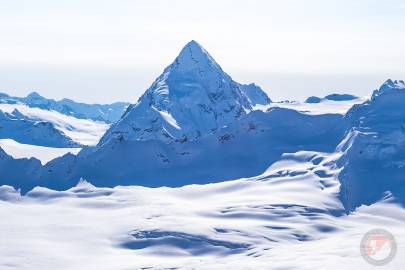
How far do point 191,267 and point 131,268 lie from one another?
1623 centimetres

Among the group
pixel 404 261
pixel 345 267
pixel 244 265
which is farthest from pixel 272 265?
pixel 404 261

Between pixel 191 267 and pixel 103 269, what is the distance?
23.9 m

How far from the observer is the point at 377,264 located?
18838 cm

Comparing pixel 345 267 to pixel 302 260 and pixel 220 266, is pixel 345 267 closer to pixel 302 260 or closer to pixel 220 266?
pixel 302 260

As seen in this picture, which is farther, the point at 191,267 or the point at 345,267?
the point at 191,267

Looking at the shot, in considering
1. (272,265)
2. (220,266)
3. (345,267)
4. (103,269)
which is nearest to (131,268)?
(103,269)

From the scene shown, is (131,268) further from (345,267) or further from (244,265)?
(345,267)

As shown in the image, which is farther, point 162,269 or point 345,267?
point 162,269

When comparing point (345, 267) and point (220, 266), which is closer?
point (345, 267)

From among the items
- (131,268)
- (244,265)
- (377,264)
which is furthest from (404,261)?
(131,268)

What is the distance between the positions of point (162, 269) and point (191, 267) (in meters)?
8.35

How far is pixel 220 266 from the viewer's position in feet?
655

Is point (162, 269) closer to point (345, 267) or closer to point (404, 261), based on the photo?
point (345, 267)

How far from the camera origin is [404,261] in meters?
188
